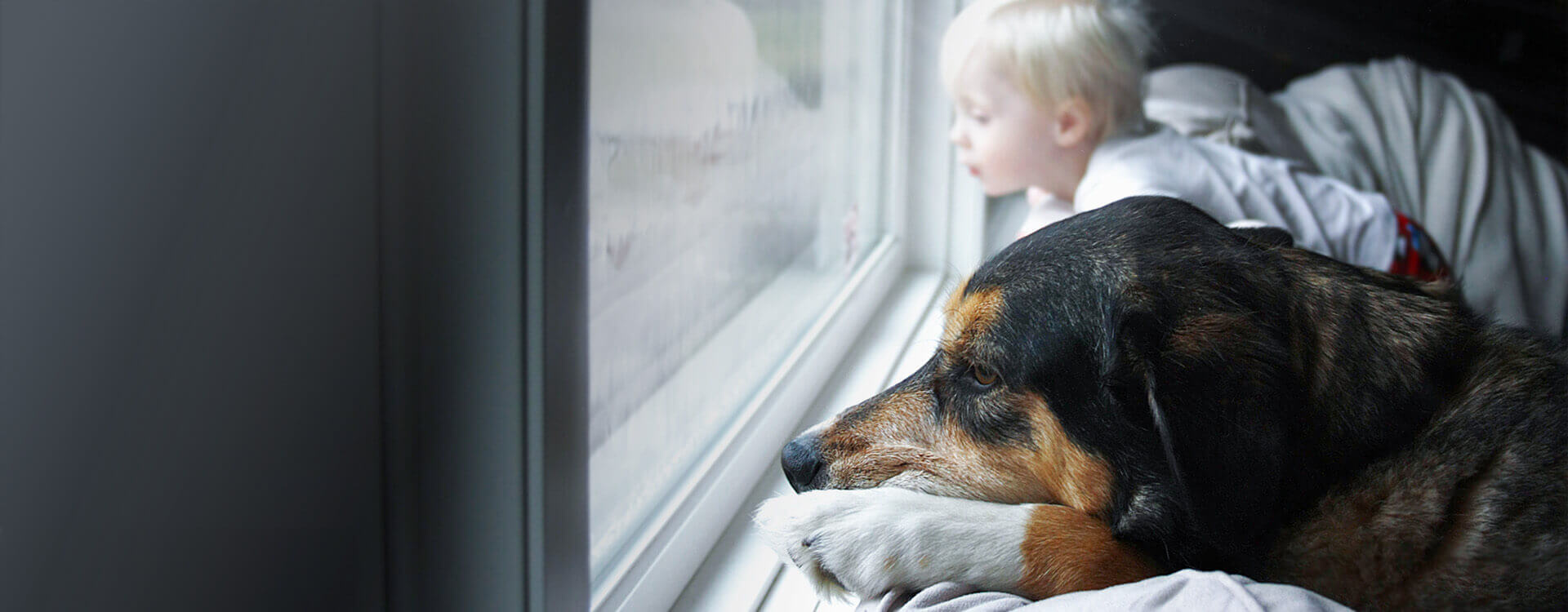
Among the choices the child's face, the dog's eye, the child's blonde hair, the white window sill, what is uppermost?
the child's blonde hair

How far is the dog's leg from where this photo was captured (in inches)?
24.2

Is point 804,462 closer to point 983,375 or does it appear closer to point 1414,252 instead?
point 983,375

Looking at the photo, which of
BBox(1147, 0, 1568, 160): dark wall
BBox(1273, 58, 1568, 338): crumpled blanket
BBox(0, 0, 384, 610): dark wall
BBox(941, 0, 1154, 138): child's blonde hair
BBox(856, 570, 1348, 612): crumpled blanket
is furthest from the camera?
BBox(1273, 58, 1568, 338): crumpled blanket

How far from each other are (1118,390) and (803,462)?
24cm

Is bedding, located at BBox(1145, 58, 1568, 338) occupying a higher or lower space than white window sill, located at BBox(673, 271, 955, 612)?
higher

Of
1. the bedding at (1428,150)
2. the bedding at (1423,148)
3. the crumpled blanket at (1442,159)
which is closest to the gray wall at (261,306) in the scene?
the bedding at (1423,148)

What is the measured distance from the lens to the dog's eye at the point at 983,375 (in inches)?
26.9

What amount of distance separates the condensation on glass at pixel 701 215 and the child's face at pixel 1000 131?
254 mm

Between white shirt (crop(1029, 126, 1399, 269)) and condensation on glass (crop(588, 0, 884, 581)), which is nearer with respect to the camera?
condensation on glass (crop(588, 0, 884, 581))

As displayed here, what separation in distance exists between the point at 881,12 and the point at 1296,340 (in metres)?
1.05

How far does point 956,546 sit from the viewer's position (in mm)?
628

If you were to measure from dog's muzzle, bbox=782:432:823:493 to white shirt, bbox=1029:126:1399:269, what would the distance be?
1.18 ft

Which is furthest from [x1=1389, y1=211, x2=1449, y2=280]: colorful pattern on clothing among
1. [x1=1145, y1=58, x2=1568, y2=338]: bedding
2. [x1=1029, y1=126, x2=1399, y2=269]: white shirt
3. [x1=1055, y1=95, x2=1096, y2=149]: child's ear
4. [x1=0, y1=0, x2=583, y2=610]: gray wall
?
[x1=0, y1=0, x2=583, y2=610]: gray wall

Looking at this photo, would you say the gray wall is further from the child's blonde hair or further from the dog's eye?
the child's blonde hair
